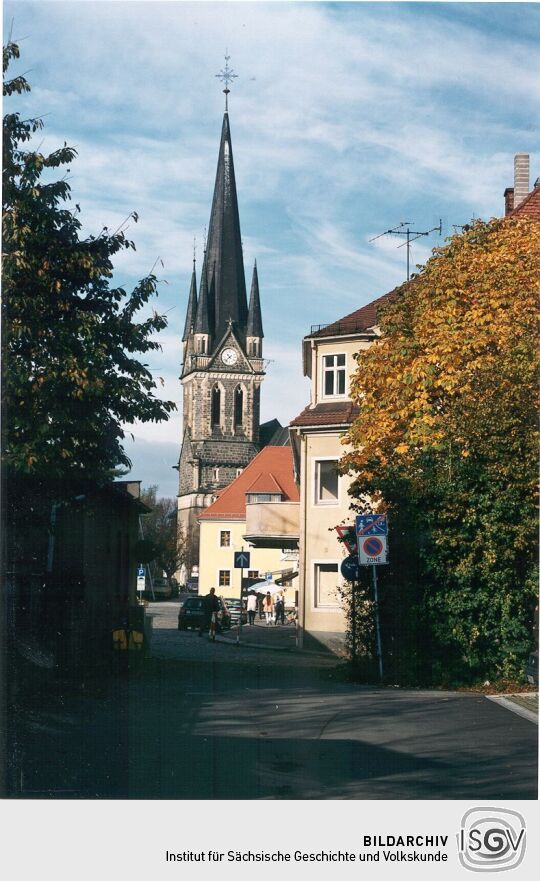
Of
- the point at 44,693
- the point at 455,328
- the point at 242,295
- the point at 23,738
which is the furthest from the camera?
the point at 242,295

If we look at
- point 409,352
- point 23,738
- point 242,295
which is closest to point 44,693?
point 23,738

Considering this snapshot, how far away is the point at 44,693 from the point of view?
557 inches

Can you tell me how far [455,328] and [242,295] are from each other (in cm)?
9246

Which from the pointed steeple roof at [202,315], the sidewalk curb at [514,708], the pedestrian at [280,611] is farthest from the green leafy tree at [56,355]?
the pointed steeple roof at [202,315]

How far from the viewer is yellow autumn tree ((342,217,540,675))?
1903 centimetres

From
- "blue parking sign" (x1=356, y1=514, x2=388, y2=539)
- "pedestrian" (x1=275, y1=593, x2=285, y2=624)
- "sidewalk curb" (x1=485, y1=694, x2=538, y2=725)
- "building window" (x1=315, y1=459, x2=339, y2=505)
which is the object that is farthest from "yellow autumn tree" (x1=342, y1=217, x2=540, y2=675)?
"pedestrian" (x1=275, y1=593, x2=285, y2=624)

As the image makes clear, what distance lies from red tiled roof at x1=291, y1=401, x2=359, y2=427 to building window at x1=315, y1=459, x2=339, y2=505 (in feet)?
4.05

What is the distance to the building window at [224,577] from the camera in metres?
71.1

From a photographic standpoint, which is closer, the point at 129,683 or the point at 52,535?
the point at 52,535

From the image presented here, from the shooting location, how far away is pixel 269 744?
10.9 m

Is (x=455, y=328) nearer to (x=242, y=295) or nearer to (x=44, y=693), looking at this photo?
(x=44, y=693)

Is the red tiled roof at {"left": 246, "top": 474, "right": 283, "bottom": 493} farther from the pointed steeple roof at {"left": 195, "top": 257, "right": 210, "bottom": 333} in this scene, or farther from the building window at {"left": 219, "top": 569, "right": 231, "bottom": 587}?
the pointed steeple roof at {"left": 195, "top": 257, "right": 210, "bottom": 333}
